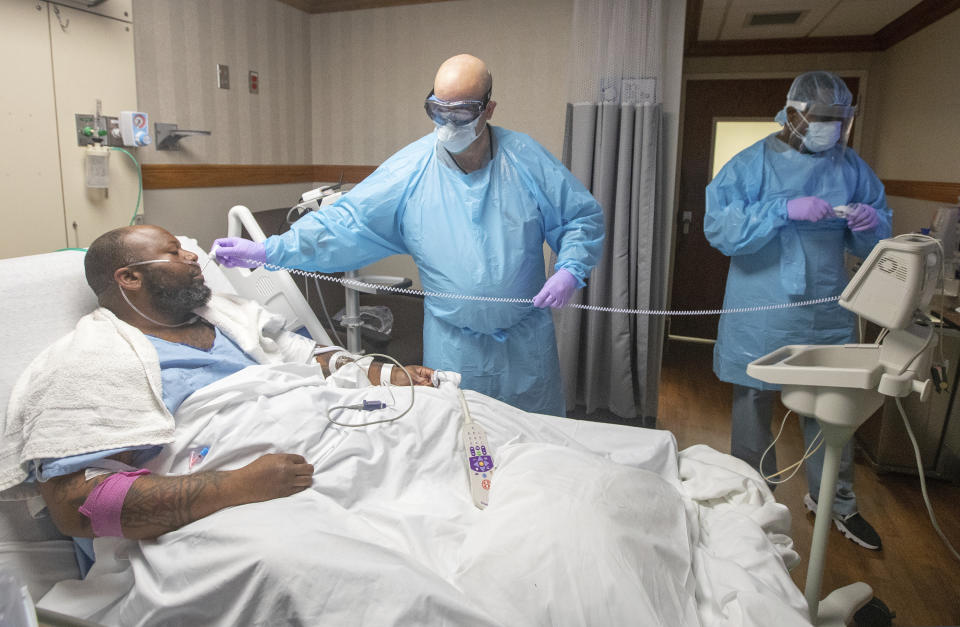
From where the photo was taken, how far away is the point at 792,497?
2408mm

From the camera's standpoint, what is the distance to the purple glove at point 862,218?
1.93 meters

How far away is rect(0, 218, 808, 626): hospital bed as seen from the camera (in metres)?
0.92

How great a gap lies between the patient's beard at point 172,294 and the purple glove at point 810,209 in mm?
1674

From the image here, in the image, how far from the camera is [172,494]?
112 centimetres

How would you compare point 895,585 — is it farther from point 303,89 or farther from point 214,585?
point 303,89

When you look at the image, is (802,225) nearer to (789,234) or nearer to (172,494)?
(789,234)

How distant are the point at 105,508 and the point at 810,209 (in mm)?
1915

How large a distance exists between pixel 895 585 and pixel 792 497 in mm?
491

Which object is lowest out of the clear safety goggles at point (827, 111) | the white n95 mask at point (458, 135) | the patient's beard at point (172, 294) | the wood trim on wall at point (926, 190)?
the patient's beard at point (172, 294)

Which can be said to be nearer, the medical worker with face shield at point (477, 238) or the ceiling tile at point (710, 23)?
the medical worker with face shield at point (477, 238)

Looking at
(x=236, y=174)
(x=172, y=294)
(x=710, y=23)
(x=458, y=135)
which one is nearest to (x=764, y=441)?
(x=458, y=135)

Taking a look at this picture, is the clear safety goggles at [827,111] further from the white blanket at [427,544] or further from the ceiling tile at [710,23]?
the ceiling tile at [710,23]

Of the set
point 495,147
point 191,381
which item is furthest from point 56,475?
point 495,147

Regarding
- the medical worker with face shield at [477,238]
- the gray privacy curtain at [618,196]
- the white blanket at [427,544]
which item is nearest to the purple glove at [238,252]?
the medical worker with face shield at [477,238]
